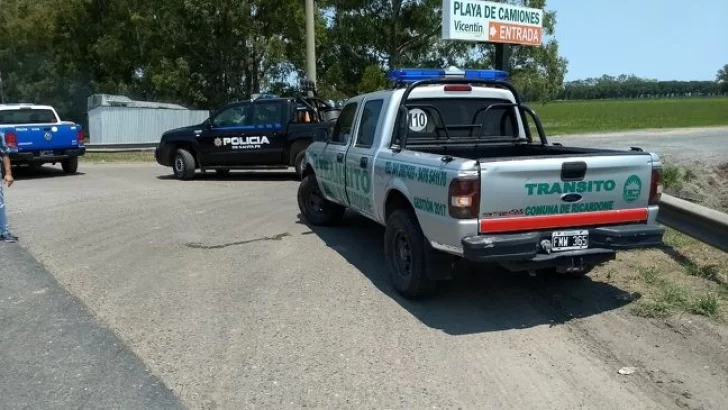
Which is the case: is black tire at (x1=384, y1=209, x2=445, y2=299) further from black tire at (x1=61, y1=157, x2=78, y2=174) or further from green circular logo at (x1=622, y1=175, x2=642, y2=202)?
black tire at (x1=61, y1=157, x2=78, y2=174)

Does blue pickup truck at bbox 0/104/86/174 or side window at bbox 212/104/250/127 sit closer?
side window at bbox 212/104/250/127

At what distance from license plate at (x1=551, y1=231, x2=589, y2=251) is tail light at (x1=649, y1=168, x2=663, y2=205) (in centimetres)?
73

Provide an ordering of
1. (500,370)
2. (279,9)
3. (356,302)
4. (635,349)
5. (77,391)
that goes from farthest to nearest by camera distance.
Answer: (279,9) → (356,302) → (635,349) → (500,370) → (77,391)

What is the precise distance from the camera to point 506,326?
542 cm

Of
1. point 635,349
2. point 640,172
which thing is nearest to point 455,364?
point 635,349

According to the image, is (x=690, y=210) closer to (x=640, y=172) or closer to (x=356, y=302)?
(x=640, y=172)

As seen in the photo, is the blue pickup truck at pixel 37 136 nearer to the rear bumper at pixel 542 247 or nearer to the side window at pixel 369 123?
the side window at pixel 369 123

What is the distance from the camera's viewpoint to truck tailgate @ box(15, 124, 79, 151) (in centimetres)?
1547

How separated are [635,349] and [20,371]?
417 cm

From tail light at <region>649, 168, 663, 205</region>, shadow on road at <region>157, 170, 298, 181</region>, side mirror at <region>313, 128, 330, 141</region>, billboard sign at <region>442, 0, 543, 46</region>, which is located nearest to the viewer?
tail light at <region>649, 168, 663, 205</region>

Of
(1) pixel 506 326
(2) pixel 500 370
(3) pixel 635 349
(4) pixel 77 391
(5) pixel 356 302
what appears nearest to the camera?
(4) pixel 77 391

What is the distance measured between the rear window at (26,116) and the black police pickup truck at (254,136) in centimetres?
353

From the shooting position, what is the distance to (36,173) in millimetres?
17578

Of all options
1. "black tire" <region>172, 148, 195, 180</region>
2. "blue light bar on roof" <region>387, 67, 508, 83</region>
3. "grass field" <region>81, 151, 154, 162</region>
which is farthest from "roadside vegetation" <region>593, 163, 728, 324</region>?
"grass field" <region>81, 151, 154, 162</region>
